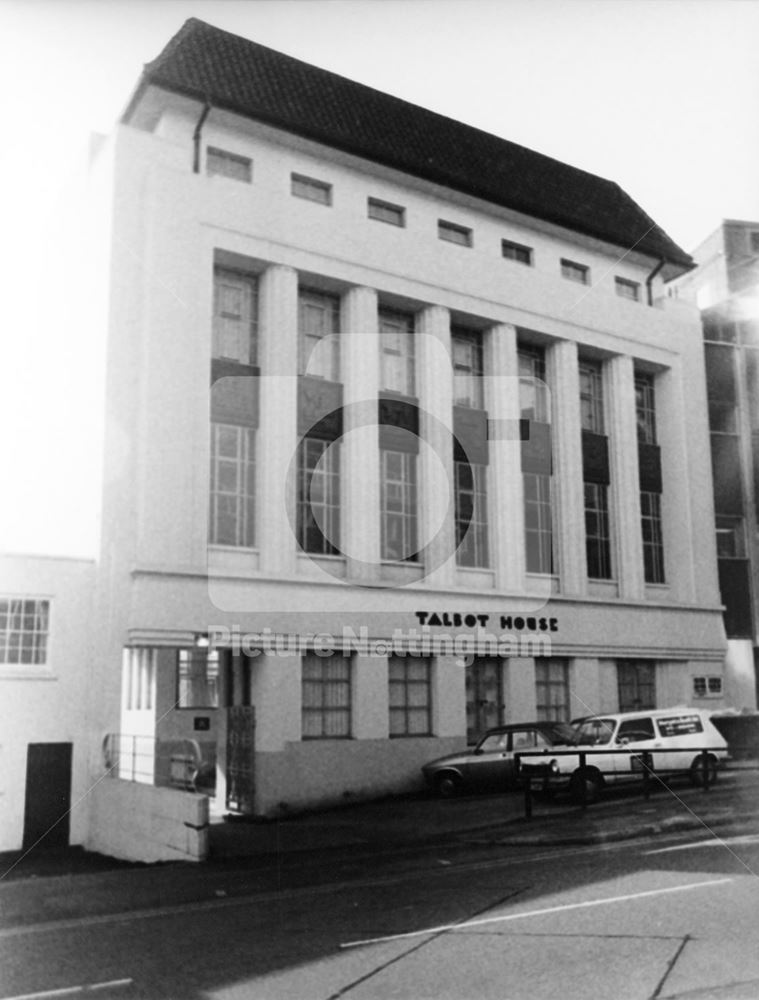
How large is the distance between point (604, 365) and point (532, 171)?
119 centimetres

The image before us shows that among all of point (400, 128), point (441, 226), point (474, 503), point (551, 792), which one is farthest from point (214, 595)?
point (400, 128)

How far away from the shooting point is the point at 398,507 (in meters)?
4.57

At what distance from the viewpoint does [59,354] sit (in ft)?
15.2

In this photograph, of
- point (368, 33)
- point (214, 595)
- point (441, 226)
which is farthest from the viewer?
point (368, 33)

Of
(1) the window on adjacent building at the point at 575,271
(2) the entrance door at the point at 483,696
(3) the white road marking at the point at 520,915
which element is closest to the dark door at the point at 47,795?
(3) the white road marking at the point at 520,915

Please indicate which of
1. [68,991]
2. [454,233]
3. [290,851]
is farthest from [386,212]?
[68,991]

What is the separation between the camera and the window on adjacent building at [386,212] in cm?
486

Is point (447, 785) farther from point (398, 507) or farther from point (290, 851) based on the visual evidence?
point (398, 507)

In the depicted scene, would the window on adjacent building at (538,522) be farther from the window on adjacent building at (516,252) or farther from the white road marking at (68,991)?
the white road marking at (68,991)

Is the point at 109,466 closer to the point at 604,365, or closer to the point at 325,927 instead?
the point at 325,927

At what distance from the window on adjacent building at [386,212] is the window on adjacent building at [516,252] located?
563 millimetres

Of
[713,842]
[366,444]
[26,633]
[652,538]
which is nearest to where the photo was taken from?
[26,633]

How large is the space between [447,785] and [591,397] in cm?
217

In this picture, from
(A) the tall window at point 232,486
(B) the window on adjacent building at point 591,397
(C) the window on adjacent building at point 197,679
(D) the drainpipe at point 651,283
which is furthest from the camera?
(D) the drainpipe at point 651,283
